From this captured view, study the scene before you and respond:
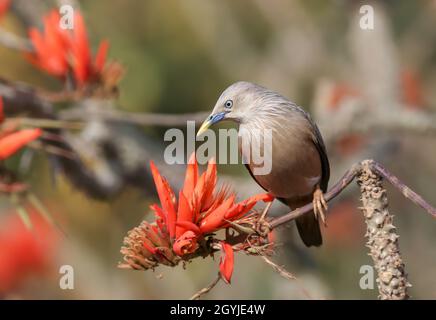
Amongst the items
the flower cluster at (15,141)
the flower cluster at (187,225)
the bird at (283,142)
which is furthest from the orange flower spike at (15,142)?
the bird at (283,142)

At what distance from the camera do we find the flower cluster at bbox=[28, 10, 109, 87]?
8.95 feet

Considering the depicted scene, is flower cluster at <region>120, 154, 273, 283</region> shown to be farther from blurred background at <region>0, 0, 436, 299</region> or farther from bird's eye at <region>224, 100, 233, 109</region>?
blurred background at <region>0, 0, 436, 299</region>

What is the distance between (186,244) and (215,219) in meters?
0.08

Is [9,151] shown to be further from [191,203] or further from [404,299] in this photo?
[404,299]

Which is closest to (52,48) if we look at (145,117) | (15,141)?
(145,117)

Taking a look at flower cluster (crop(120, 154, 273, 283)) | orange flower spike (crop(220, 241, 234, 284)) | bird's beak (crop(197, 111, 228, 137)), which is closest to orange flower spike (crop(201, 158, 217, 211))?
flower cluster (crop(120, 154, 273, 283))

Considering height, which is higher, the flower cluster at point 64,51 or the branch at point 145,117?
the flower cluster at point 64,51

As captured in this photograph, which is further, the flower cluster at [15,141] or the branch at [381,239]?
the flower cluster at [15,141]

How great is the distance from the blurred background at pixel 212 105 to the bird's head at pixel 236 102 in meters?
0.50

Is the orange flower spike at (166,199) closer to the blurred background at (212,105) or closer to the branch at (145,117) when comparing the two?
the branch at (145,117)

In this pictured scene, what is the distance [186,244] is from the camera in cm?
157

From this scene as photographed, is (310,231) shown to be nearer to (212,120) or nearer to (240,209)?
(212,120)

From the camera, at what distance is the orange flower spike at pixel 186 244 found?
1.56 m

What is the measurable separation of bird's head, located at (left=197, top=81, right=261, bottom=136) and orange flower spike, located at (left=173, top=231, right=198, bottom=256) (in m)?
1.11
